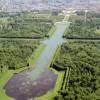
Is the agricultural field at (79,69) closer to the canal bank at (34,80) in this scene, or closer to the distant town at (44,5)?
the canal bank at (34,80)

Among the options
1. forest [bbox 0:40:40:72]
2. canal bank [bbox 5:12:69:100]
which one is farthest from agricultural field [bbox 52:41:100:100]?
forest [bbox 0:40:40:72]

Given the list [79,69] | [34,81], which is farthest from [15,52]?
[79,69]

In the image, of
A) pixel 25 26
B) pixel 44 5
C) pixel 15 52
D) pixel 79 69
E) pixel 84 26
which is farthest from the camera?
pixel 44 5

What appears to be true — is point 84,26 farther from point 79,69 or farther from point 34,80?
point 34,80

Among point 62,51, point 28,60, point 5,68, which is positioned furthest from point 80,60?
point 5,68

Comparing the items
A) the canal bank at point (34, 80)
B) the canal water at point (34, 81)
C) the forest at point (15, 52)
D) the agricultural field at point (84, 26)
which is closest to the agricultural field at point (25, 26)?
the forest at point (15, 52)

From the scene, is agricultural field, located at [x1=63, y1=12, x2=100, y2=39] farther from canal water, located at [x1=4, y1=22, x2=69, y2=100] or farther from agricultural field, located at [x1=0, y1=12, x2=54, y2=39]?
canal water, located at [x1=4, y1=22, x2=69, y2=100]

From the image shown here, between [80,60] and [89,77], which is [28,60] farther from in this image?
[89,77]
